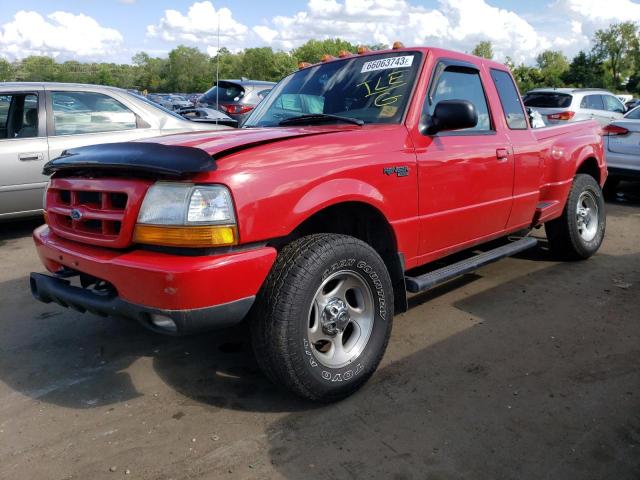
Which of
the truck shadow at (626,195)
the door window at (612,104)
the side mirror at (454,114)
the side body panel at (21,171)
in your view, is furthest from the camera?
the door window at (612,104)

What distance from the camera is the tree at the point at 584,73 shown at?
58375 mm

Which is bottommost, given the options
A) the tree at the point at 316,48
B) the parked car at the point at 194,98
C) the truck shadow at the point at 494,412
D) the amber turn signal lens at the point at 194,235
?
the truck shadow at the point at 494,412

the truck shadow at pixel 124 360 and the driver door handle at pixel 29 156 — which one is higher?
the driver door handle at pixel 29 156

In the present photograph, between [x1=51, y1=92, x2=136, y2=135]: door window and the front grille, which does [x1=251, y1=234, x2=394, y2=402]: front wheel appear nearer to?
the front grille

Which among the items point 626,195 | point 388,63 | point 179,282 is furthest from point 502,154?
point 626,195

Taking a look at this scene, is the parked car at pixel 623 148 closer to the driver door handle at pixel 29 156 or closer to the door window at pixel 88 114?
the door window at pixel 88 114

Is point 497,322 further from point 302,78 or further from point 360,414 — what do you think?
point 302,78

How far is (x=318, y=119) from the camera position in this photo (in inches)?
136

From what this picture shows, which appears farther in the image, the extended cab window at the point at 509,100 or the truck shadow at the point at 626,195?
the truck shadow at the point at 626,195

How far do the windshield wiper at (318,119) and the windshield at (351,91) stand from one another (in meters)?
0.10

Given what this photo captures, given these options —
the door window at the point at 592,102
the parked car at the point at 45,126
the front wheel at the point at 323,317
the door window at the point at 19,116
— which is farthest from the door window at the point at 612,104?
the front wheel at the point at 323,317

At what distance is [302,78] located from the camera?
4.14 m

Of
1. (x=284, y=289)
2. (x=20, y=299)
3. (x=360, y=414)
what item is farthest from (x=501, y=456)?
(x=20, y=299)

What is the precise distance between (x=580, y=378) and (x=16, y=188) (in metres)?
5.57
